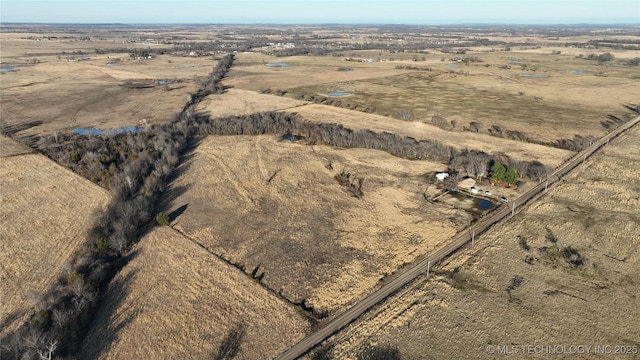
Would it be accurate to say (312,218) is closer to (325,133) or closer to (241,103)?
(325,133)

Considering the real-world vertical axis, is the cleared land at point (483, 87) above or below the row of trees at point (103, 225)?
above

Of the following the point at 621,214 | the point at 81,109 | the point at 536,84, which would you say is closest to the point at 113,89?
the point at 81,109

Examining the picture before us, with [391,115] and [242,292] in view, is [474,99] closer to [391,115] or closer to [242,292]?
[391,115]

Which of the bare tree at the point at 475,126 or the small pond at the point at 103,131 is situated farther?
the bare tree at the point at 475,126

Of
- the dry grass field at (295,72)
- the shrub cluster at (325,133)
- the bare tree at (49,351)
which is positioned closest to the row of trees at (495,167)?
the shrub cluster at (325,133)

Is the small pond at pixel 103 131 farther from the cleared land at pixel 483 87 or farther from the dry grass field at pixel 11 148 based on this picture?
the cleared land at pixel 483 87

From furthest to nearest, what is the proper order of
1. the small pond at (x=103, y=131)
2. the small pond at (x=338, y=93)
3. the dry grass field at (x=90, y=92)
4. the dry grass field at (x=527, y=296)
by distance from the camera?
the small pond at (x=338, y=93) < the dry grass field at (x=90, y=92) < the small pond at (x=103, y=131) < the dry grass field at (x=527, y=296)
